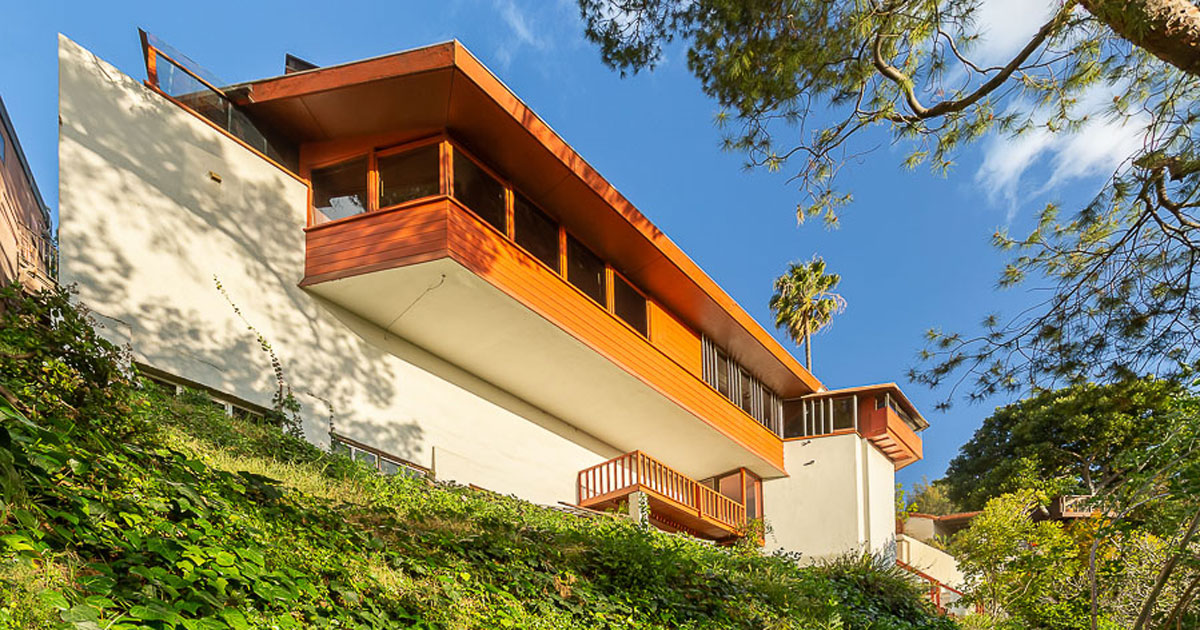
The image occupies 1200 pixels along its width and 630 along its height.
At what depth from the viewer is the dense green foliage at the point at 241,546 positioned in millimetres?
3445

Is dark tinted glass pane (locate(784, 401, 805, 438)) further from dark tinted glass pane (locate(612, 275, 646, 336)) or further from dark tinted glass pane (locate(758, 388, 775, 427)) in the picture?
dark tinted glass pane (locate(612, 275, 646, 336))

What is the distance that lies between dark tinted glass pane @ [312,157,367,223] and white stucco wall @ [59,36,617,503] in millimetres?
299

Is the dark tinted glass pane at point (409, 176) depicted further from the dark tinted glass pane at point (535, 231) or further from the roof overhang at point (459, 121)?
the dark tinted glass pane at point (535, 231)

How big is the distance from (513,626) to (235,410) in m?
6.99

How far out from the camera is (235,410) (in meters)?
10.8

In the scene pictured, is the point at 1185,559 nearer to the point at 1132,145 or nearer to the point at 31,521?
the point at 1132,145

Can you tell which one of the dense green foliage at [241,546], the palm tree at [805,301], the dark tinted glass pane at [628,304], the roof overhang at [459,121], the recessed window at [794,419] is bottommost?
the dense green foliage at [241,546]

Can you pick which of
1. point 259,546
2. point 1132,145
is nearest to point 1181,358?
point 1132,145

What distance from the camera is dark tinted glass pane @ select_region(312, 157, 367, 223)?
40.4 feet

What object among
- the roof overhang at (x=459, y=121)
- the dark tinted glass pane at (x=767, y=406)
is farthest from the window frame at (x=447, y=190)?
the dark tinted glass pane at (x=767, y=406)

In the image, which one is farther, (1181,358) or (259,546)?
(1181,358)

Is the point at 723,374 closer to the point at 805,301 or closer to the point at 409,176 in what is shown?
the point at 409,176

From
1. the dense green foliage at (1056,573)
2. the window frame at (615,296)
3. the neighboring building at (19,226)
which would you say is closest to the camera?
the dense green foliage at (1056,573)

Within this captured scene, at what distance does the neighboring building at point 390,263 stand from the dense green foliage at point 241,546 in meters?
2.01
